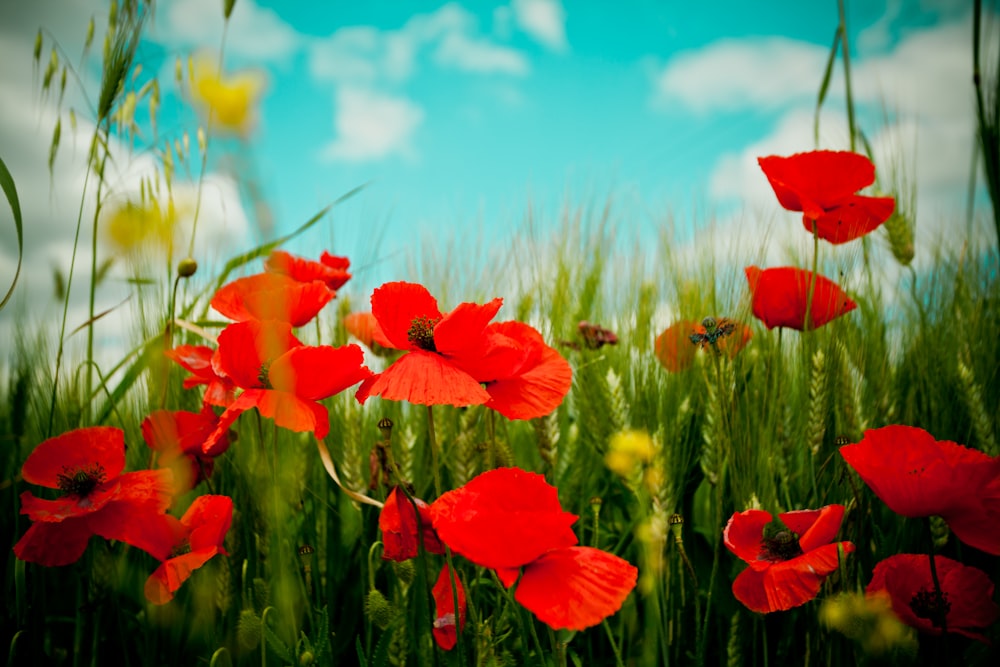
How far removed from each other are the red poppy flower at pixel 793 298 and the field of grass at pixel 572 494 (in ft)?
0.04

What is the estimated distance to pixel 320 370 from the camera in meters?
0.62

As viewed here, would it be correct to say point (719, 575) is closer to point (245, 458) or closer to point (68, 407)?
point (245, 458)

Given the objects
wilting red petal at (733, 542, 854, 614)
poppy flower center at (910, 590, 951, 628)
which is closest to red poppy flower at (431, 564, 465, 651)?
wilting red petal at (733, 542, 854, 614)

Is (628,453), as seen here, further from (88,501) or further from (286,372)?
(88,501)

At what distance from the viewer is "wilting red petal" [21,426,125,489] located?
814mm

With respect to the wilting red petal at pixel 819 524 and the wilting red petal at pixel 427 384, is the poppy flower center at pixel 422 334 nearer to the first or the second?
the wilting red petal at pixel 427 384

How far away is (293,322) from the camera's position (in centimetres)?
80

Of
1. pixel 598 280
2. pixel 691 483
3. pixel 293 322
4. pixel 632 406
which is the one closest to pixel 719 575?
pixel 691 483

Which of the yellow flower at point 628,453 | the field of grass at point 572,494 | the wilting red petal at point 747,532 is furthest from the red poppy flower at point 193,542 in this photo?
the wilting red petal at point 747,532

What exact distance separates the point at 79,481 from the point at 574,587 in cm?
64

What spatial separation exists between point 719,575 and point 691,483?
18cm

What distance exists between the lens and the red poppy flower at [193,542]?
2.31 ft

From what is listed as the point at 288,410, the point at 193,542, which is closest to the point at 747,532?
the point at 288,410

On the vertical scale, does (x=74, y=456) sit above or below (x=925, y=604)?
above
